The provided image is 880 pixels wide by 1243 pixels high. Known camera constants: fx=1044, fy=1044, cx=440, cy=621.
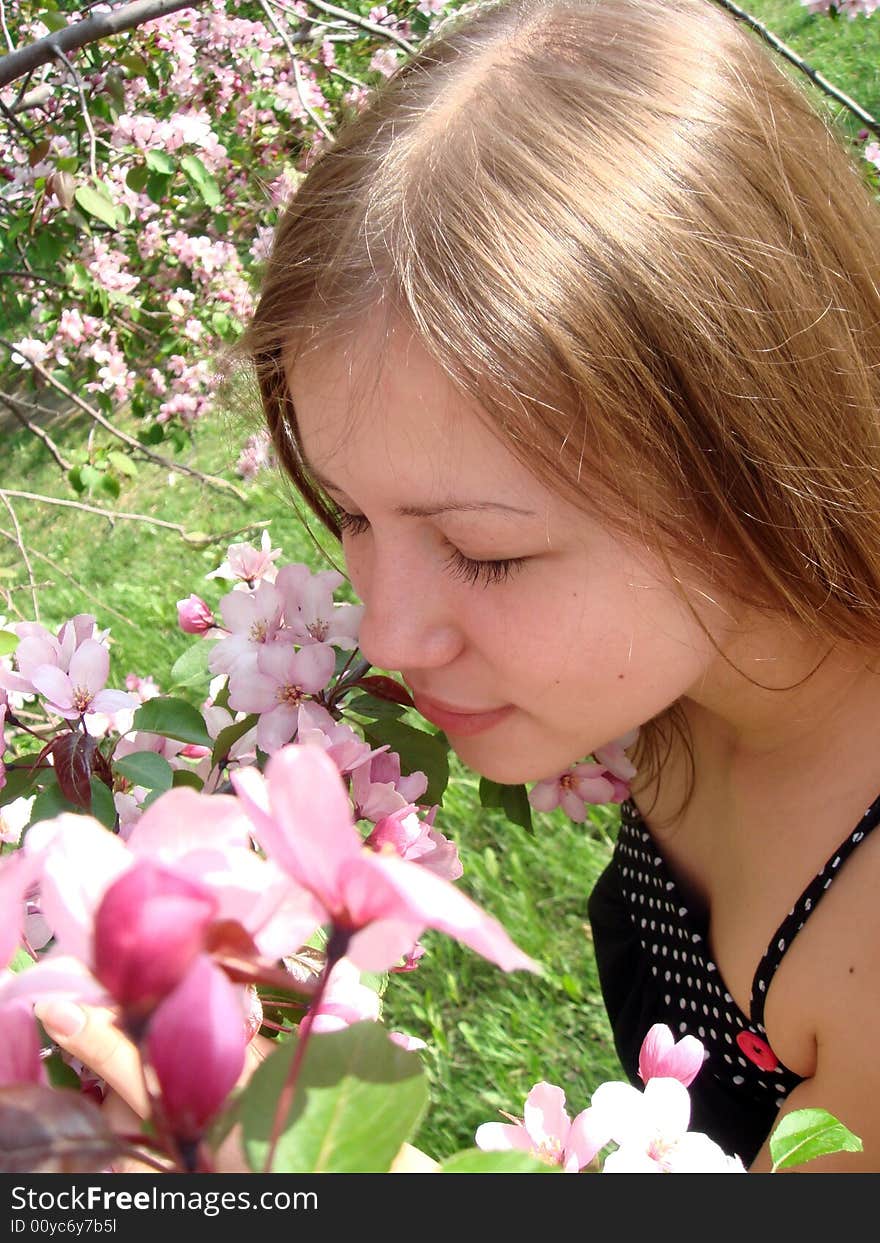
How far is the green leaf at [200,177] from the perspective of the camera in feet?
7.65

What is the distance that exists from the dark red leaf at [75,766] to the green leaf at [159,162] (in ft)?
5.80

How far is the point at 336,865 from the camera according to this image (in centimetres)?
28

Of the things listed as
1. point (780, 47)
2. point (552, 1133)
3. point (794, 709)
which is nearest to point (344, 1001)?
point (552, 1133)

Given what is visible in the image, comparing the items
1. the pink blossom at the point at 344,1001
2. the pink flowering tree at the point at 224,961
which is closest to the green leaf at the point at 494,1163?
the pink flowering tree at the point at 224,961

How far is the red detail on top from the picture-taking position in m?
1.22

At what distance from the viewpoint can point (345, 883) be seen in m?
0.29

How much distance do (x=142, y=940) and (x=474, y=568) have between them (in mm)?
639

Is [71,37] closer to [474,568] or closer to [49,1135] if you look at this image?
[474,568]

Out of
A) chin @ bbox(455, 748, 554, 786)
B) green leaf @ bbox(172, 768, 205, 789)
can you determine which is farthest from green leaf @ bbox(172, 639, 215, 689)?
chin @ bbox(455, 748, 554, 786)

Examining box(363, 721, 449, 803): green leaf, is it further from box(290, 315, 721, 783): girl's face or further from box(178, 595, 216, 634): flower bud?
box(178, 595, 216, 634): flower bud

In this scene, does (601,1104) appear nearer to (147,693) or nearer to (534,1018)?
(147,693)

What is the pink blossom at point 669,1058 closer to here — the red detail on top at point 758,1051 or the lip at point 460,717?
the lip at point 460,717
